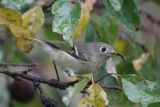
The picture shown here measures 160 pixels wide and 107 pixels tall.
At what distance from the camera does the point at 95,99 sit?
5.54 feet

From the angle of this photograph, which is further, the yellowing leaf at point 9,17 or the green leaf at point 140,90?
the yellowing leaf at point 9,17

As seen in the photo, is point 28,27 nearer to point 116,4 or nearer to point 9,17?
point 9,17

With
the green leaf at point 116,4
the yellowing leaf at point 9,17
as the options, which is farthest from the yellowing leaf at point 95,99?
the yellowing leaf at point 9,17

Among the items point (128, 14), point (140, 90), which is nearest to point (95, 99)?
point (140, 90)

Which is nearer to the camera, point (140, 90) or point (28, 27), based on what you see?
point (140, 90)

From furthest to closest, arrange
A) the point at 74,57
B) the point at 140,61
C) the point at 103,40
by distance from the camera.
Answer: the point at 140,61 → the point at 103,40 → the point at 74,57

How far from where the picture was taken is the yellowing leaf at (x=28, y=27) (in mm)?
2080

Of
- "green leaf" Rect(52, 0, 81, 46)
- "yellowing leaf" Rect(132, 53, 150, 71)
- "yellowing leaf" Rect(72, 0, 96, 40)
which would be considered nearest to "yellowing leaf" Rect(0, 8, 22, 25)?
"yellowing leaf" Rect(72, 0, 96, 40)

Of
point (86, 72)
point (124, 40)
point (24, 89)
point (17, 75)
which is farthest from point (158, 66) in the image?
point (17, 75)

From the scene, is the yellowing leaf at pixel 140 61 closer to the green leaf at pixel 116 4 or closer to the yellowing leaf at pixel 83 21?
the yellowing leaf at pixel 83 21

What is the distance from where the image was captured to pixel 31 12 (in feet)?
7.05

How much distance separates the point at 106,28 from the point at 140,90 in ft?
2.45

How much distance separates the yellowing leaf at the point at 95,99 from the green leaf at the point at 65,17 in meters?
0.17

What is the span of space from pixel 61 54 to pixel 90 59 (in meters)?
0.14
